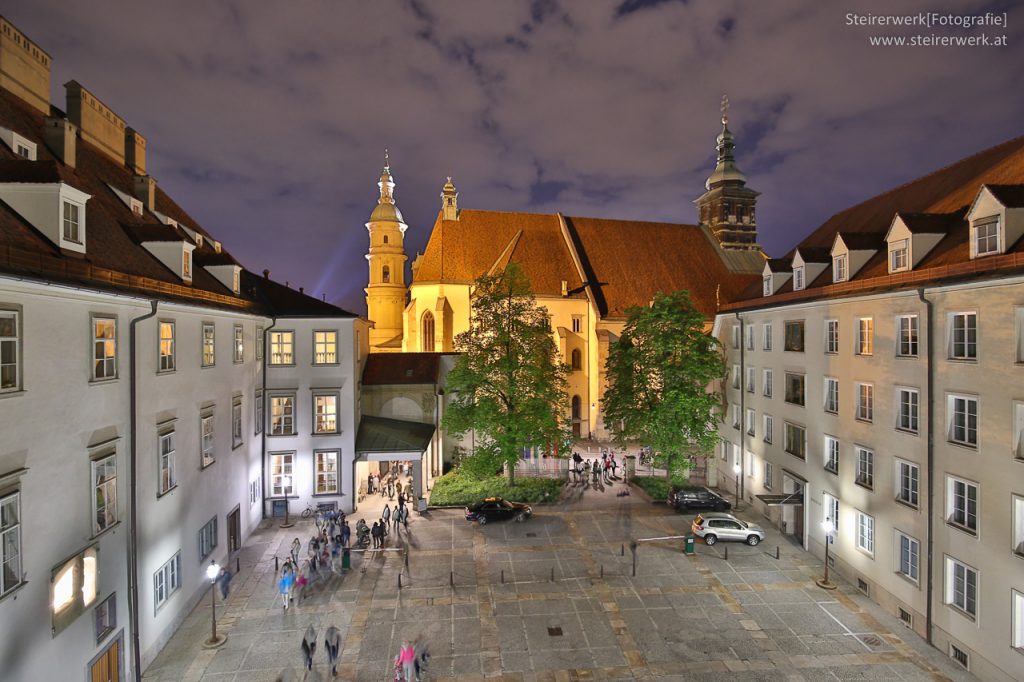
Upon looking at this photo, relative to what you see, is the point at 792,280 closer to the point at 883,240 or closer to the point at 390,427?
the point at 883,240

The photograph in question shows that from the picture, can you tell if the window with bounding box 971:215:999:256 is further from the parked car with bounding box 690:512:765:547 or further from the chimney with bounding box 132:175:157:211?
the chimney with bounding box 132:175:157:211

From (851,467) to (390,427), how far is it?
23.2 metres

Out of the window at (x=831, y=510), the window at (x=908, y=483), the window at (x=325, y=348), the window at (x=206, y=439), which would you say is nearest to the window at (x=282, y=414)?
the window at (x=325, y=348)

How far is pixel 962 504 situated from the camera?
1543cm

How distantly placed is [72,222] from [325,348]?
15824 mm

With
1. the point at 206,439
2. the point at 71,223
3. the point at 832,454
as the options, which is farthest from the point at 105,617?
the point at 832,454

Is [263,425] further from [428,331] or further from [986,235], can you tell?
[986,235]

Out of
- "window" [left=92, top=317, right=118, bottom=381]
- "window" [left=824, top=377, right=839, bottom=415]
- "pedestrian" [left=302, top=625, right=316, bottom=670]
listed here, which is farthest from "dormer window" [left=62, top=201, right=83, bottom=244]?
"window" [left=824, top=377, right=839, bottom=415]

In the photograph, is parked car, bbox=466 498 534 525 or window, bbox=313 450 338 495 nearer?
parked car, bbox=466 498 534 525

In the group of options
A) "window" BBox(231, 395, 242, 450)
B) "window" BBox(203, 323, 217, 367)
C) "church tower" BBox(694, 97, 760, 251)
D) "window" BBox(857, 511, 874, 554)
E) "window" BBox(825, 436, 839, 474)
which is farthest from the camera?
"church tower" BBox(694, 97, 760, 251)

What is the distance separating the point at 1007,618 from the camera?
13.6 meters

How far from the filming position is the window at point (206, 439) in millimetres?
19500

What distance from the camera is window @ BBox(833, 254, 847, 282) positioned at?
21828 mm

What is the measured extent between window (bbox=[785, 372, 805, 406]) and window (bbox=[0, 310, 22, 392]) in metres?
27.2
